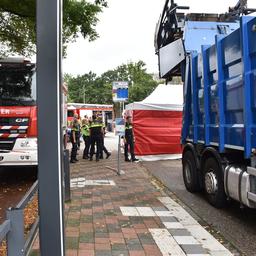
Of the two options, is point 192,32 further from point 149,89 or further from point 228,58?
point 149,89

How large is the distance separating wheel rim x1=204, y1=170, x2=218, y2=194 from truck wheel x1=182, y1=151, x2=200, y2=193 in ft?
3.28

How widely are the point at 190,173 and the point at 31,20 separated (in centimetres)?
609

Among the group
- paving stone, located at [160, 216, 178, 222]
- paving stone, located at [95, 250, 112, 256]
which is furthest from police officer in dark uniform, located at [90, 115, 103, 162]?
paving stone, located at [95, 250, 112, 256]

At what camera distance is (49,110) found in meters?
2.95

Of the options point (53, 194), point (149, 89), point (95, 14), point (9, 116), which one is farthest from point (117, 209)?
point (149, 89)

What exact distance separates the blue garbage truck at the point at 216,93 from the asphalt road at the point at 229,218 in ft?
0.72

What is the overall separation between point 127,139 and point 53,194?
13285mm

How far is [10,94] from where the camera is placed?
34.1 ft

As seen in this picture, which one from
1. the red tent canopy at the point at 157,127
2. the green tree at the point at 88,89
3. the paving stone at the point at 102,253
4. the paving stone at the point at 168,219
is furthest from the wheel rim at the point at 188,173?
the green tree at the point at 88,89

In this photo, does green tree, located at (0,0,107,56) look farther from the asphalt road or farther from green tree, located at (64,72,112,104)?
green tree, located at (64,72,112,104)

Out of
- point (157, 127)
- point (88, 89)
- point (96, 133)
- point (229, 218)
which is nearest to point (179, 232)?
point (229, 218)

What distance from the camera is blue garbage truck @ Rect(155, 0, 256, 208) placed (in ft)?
20.5

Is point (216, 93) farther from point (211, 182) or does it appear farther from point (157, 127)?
point (157, 127)

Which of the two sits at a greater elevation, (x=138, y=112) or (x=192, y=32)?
(x=192, y=32)
